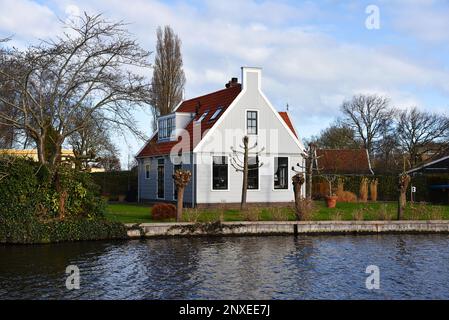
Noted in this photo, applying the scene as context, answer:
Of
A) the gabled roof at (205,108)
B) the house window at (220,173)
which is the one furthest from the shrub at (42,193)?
the house window at (220,173)

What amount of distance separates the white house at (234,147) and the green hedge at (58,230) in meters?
7.75

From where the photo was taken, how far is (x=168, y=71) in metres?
41.4

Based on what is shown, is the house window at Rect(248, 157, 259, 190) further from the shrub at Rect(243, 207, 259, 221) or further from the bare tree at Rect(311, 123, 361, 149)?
the bare tree at Rect(311, 123, 361, 149)

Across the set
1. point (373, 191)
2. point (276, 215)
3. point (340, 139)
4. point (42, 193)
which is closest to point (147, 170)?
point (373, 191)

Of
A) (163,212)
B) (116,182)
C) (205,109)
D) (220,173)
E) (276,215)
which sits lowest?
(276,215)

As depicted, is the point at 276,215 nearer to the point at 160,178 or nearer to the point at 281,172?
A: the point at 281,172

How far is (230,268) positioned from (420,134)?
39229mm

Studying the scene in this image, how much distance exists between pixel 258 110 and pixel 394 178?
11.3 m

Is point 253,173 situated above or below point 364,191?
above

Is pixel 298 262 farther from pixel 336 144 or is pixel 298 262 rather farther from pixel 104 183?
pixel 336 144

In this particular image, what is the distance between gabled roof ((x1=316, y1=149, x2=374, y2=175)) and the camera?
138ft

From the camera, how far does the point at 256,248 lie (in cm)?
1633

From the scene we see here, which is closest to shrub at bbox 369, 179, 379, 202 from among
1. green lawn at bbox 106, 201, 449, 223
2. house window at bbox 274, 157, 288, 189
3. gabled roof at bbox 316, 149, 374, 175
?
house window at bbox 274, 157, 288, 189

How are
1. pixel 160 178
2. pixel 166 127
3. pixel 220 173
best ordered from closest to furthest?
pixel 220 173 < pixel 160 178 < pixel 166 127
